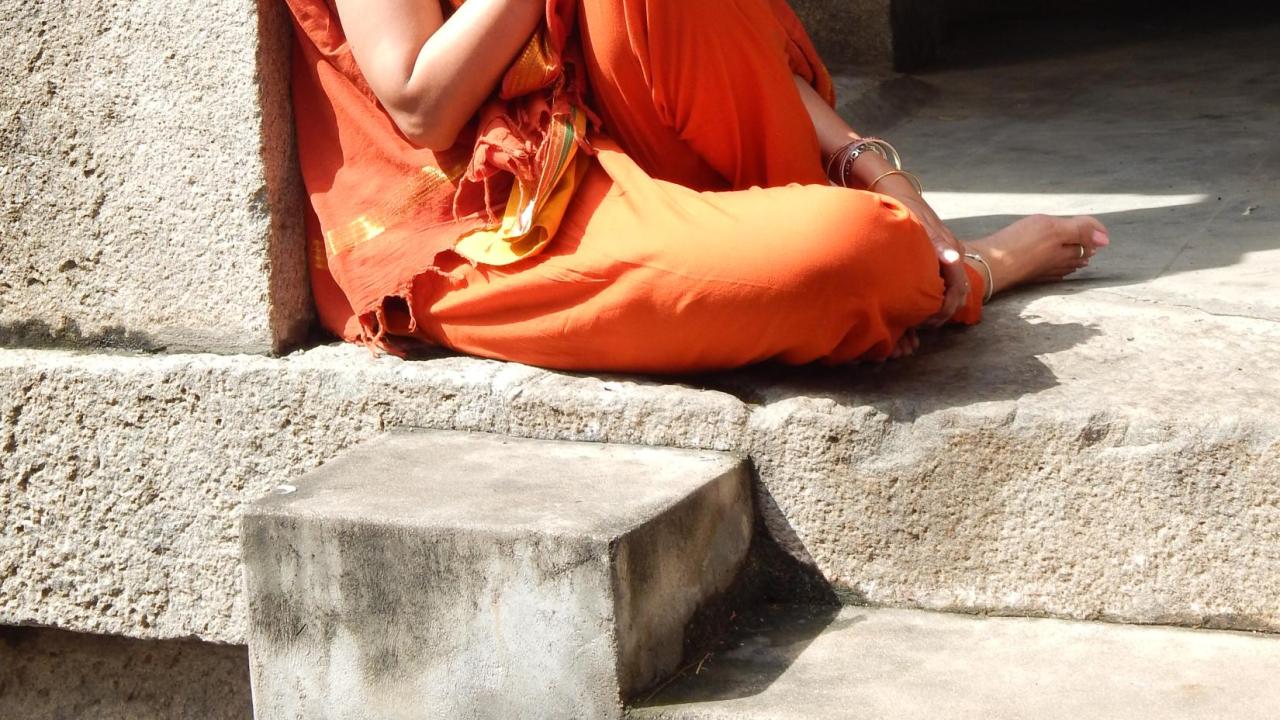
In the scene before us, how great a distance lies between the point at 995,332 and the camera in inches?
90.7

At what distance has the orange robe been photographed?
2051 mm

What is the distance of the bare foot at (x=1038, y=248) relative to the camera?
7.97 ft

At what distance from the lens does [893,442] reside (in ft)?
6.71

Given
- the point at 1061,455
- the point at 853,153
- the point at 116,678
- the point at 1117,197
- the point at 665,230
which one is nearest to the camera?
the point at 1061,455

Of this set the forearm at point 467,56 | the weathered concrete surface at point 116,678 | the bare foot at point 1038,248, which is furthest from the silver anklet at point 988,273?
the weathered concrete surface at point 116,678

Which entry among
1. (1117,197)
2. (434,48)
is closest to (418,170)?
(434,48)

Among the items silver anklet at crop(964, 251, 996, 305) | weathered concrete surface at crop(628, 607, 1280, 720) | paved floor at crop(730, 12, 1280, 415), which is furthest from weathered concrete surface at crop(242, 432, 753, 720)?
silver anklet at crop(964, 251, 996, 305)

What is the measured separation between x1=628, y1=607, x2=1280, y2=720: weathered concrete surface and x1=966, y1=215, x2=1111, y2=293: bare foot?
0.65 metres

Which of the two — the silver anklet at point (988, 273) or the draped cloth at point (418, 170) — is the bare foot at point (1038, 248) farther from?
the draped cloth at point (418, 170)

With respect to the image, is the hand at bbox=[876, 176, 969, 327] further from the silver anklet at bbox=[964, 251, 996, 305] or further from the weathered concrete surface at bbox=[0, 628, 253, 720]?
the weathered concrete surface at bbox=[0, 628, 253, 720]

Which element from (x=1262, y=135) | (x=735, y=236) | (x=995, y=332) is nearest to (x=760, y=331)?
(x=735, y=236)

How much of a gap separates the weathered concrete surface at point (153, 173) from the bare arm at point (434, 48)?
0.76ft

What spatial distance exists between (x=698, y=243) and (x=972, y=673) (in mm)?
670

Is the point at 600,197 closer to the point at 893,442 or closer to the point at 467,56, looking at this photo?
the point at 467,56
